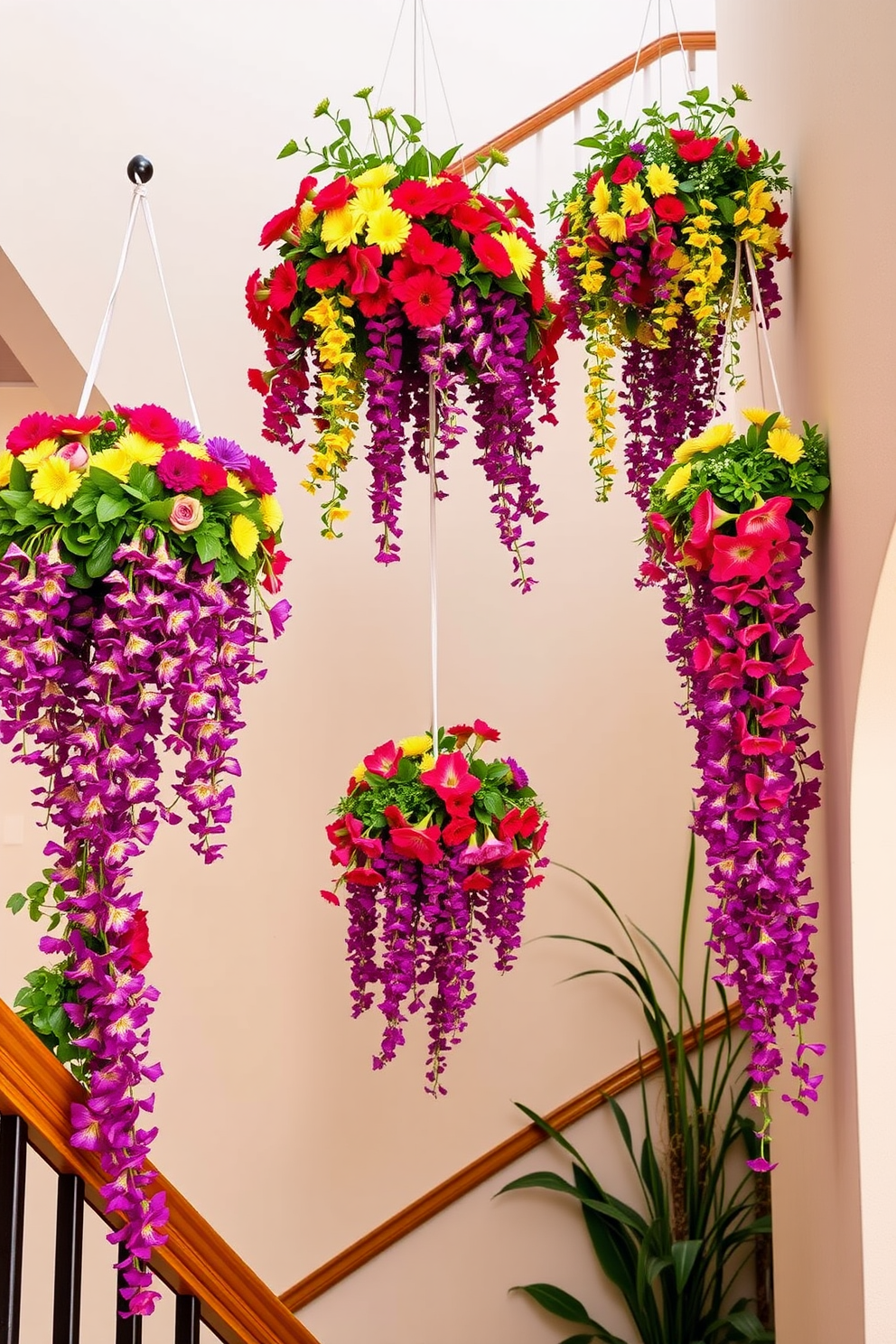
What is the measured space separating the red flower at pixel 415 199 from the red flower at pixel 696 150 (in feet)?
1.32

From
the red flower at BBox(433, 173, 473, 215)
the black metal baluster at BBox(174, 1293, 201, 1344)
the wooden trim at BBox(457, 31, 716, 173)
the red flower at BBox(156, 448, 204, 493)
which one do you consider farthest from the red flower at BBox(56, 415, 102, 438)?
the wooden trim at BBox(457, 31, 716, 173)

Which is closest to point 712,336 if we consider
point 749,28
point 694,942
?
point 749,28

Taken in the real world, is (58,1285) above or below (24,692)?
below

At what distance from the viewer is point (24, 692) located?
1.42 meters

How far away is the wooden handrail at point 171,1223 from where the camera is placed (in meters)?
1.33

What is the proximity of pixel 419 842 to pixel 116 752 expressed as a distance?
602 mm

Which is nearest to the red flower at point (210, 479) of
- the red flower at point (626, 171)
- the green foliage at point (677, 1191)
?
the red flower at point (626, 171)

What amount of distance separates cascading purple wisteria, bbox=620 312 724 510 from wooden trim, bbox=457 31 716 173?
1.51m

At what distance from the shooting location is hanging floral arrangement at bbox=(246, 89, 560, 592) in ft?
5.76

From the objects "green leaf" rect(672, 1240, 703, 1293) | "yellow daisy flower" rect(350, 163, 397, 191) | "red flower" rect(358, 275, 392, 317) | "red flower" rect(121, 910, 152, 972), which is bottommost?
"green leaf" rect(672, 1240, 703, 1293)

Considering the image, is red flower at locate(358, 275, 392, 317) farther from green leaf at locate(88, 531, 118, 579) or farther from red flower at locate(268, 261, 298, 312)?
green leaf at locate(88, 531, 118, 579)

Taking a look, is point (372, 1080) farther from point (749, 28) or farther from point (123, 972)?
point (749, 28)

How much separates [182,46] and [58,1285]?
124 inches

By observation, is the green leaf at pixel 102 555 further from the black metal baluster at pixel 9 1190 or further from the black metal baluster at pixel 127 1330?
the black metal baluster at pixel 127 1330
